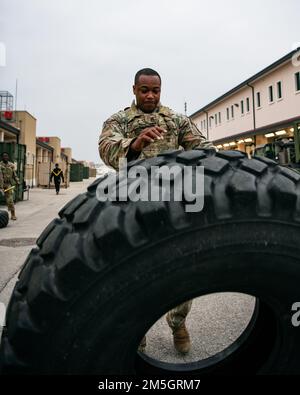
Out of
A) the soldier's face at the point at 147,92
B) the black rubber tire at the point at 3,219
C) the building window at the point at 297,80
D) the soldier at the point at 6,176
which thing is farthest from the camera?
the building window at the point at 297,80

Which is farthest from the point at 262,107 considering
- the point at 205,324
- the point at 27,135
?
the point at 205,324

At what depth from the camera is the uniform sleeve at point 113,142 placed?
199 centimetres

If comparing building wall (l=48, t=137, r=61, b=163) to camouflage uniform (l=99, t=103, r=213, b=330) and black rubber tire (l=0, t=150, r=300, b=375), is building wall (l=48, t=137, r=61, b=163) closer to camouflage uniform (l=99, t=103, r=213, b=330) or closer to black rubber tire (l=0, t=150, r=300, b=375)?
camouflage uniform (l=99, t=103, r=213, b=330)

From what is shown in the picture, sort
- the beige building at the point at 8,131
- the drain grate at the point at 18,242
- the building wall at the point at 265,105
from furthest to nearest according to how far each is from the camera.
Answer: the building wall at the point at 265,105
the beige building at the point at 8,131
the drain grate at the point at 18,242

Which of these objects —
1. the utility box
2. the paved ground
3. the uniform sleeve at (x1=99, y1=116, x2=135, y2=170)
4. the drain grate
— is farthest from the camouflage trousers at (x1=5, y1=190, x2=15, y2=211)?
the uniform sleeve at (x1=99, y1=116, x2=135, y2=170)

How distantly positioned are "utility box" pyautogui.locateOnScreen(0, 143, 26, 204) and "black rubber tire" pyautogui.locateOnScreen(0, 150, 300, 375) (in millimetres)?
14040

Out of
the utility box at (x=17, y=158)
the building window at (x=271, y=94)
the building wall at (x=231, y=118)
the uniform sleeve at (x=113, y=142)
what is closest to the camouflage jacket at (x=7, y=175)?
the utility box at (x=17, y=158)

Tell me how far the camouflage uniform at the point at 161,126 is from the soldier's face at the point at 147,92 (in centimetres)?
5

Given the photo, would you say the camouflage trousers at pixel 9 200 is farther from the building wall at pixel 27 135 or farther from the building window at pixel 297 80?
the building window at pixel 297 80

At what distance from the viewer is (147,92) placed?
2232 mm

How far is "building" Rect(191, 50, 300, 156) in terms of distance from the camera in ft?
82.6

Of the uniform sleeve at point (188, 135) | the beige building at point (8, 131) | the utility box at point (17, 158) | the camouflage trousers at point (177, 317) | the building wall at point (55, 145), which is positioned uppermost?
the building wall at point (55, 145)

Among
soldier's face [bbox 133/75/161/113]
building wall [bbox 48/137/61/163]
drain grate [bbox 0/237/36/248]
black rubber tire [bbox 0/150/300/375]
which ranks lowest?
drain grate [bbox 0/237/36/248]
